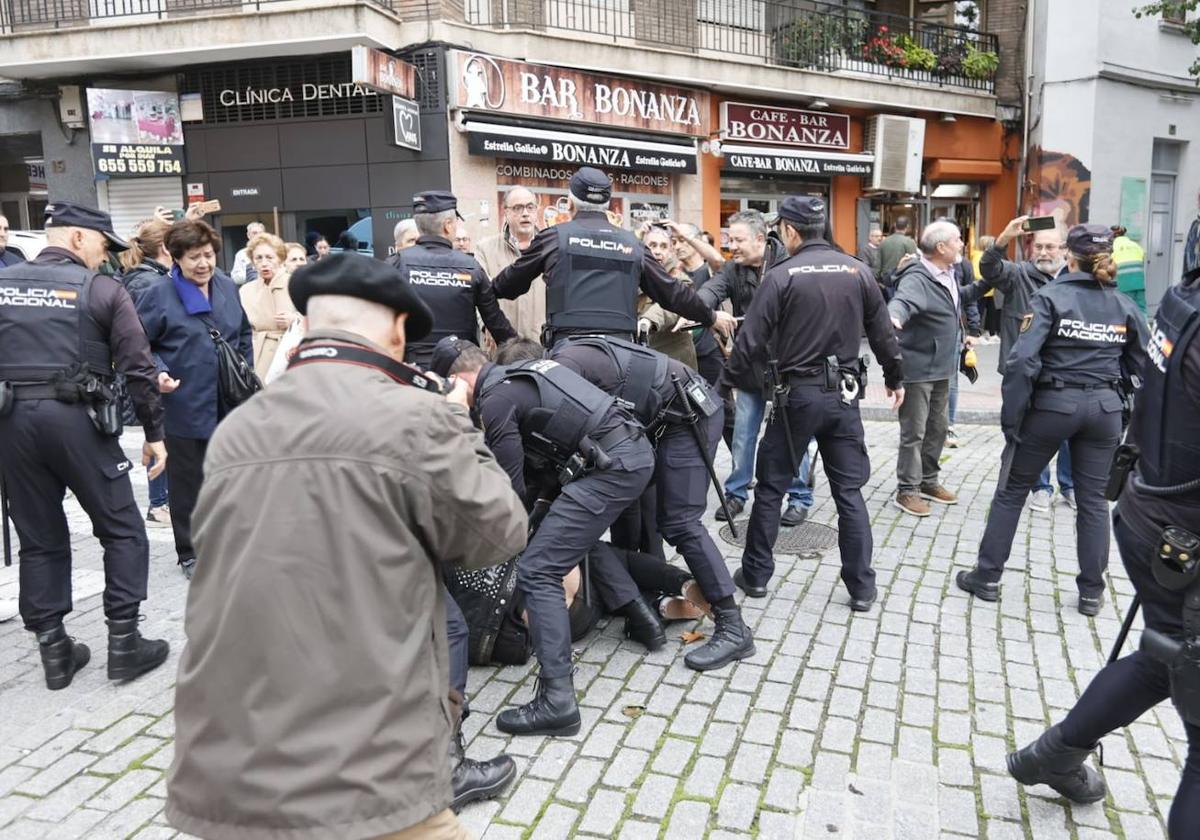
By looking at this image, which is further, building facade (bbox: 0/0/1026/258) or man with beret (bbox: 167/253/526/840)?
building facade (bbox: 0/0/1026/258)

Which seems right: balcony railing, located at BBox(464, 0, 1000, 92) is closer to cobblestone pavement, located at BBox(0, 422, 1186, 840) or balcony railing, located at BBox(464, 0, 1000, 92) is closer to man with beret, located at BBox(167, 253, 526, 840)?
cobblestone pavement, located at BBox(0, 422, 1186, 840)

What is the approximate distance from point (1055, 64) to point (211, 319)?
17.1 meters

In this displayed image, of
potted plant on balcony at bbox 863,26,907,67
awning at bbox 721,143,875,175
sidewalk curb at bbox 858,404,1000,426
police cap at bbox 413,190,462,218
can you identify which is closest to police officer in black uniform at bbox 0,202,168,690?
police cap at bbox 413,190,462,218

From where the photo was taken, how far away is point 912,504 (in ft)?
21.4

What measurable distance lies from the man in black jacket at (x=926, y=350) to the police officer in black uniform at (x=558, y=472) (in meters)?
3.35

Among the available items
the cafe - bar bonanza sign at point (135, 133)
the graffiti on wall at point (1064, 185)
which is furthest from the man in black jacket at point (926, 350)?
the graffiti on wall at point (1064, 185)

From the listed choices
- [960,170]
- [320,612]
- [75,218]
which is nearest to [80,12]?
[75,218]

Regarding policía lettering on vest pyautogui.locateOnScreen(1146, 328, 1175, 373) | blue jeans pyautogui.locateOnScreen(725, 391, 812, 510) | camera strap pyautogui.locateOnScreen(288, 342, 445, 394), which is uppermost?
camera strap pyautogui.locateOnScreen(288, 342, 445, 394)

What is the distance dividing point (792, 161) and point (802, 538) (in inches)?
495

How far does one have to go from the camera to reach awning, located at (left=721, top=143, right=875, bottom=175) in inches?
651

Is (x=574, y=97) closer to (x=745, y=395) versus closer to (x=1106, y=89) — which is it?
(x=745, y=395)

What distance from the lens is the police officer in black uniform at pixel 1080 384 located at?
179 inches

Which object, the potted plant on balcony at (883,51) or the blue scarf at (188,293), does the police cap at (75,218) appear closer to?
the blue scarf at (188,293)

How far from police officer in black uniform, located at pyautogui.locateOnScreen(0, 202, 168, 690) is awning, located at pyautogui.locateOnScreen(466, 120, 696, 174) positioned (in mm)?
9924
